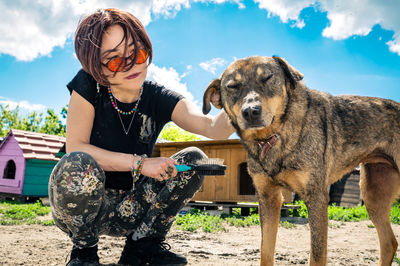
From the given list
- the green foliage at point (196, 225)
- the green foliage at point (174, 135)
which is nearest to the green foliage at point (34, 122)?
the green foliage at point (174, 135)

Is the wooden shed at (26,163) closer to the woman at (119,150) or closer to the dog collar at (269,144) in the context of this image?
the woman at (119,150)

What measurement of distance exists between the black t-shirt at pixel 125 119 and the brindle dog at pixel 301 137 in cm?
58

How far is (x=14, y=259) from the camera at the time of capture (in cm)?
316

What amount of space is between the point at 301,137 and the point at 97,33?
1.91 metres

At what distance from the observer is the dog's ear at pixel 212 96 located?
9.82 feet

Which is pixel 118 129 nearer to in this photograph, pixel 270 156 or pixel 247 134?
pixel 247 134

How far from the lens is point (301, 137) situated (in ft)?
8.92

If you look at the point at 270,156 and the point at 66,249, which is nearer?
the point at 270,156

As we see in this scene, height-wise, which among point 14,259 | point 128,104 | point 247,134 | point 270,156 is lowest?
point 14,259

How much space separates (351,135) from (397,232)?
3941 mm

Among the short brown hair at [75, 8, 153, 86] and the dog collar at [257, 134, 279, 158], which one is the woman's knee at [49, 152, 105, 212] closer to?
the short brown hair at [75, 8, 153, 86]

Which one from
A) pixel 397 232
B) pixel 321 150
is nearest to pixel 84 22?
pixel 321 150

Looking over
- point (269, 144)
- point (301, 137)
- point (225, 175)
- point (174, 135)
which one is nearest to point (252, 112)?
point (269, 144)

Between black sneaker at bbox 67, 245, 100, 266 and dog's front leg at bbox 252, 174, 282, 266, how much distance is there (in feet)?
4.78
